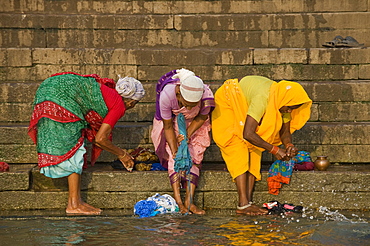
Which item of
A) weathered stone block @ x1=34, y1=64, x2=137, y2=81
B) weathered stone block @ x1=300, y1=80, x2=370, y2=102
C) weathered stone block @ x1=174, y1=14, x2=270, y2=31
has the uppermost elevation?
weathered stone block @ x1=174, y1=14, x2=270, y2=31

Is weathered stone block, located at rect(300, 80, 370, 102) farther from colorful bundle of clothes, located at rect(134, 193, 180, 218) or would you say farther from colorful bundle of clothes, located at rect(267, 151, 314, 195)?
colorful bundle of clothes, located at rect(134, 193, 180, 218)

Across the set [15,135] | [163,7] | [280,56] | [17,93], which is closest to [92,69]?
[17,93]

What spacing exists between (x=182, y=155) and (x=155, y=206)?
591 mm

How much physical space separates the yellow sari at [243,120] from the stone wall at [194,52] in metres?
0.67

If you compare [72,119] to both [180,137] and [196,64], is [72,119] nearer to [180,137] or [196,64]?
[180,137]

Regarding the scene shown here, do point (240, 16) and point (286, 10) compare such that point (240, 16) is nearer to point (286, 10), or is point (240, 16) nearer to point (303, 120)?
point (286, 10)

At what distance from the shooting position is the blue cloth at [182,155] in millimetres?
6121

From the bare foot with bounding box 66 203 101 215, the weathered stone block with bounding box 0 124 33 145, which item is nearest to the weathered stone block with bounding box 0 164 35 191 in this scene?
the bare foot with bounding box 66 203 101 215

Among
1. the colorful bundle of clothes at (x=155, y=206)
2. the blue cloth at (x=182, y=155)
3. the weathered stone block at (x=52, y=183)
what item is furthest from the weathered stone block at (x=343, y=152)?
the weathered stone block at (x=52, y=183)

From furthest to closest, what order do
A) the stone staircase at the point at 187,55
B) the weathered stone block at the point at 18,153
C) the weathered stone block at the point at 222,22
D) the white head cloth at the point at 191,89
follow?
the weathered stone block at the point at 222,22 < the stone staircase at the point at 187,55 < the weathered stone block at the point at 18,153 < the white head cloth at the point at 191,89

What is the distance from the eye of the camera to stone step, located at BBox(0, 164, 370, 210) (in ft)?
20.6

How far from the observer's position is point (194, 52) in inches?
322

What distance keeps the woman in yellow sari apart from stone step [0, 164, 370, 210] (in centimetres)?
19

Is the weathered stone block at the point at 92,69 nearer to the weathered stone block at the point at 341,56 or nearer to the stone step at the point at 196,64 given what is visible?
the stone step at the point at 196,64
